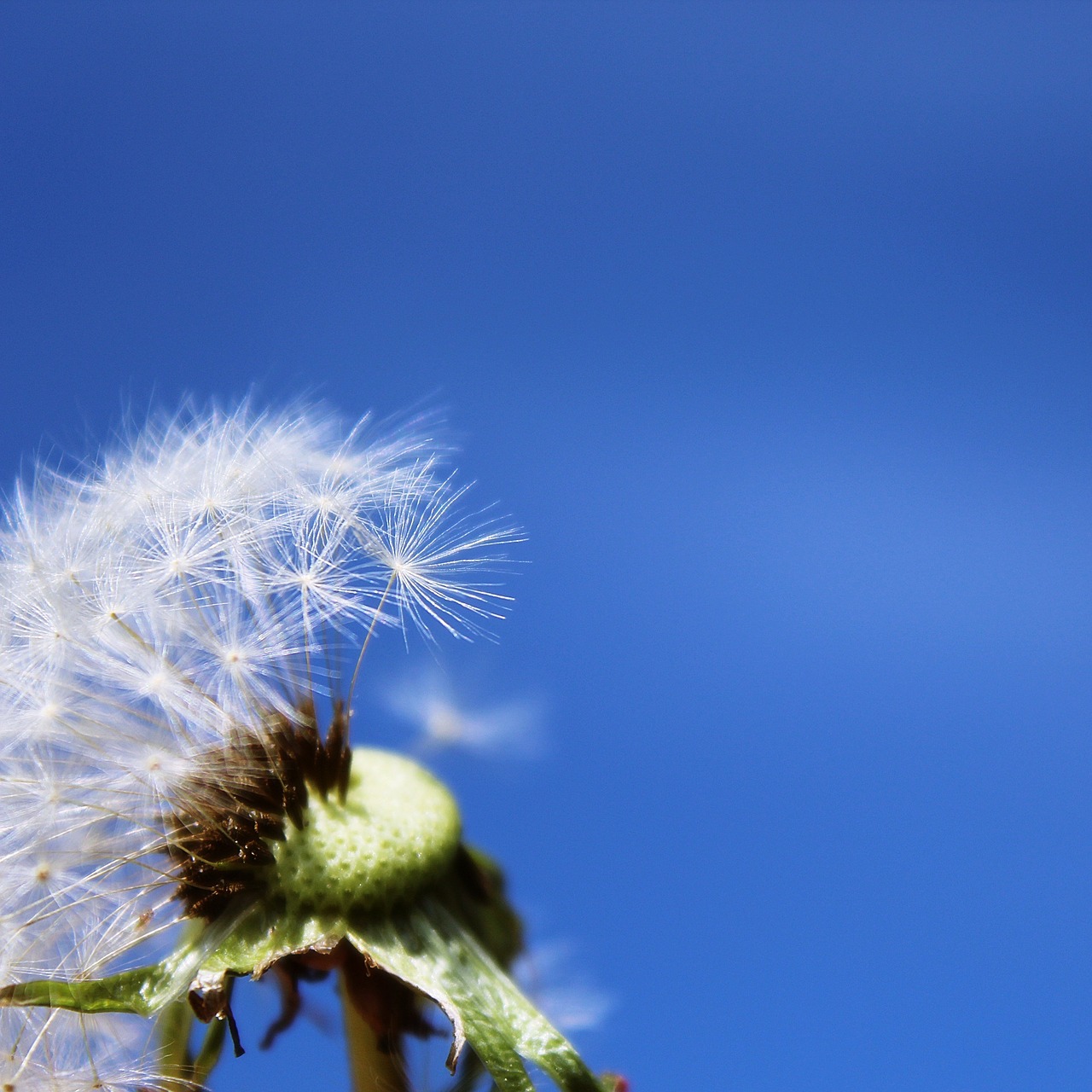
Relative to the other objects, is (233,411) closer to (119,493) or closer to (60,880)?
(119,493)

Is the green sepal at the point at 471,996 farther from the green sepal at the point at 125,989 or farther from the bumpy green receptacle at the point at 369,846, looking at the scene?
the green sepal at the point at 125,989

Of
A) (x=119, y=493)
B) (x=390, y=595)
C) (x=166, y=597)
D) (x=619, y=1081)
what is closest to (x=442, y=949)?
(x=619, y=1081)

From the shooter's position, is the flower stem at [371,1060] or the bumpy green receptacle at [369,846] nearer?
the bumpy green receptacle at [369,846]

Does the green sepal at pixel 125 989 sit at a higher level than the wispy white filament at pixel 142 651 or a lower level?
lower

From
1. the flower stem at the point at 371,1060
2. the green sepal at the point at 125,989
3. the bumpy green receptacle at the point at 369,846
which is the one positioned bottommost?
the green sepal at the point at 125,989

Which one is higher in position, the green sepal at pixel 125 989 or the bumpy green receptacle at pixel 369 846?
the bumpy green receptacle at pixel 369 846

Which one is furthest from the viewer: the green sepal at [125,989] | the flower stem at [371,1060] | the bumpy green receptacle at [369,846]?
the flower stem at [371,1060]

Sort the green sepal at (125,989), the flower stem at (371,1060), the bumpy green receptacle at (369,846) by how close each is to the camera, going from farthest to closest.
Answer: the flower stem at (371,1060) < the bumpy green receptacle at (369,846) < the green sepal at (125,989)

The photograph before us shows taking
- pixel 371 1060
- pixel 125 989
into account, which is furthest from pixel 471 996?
pixel 125 989
